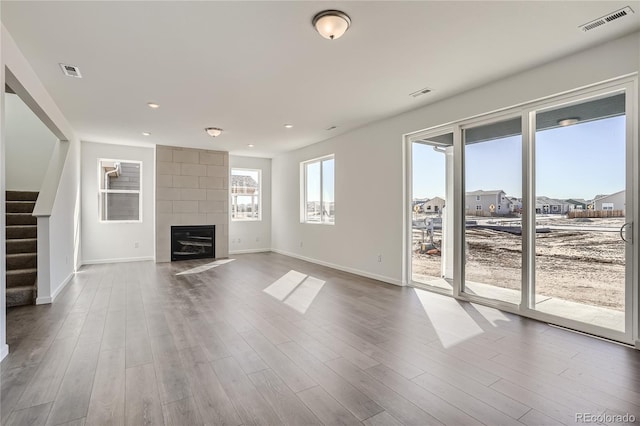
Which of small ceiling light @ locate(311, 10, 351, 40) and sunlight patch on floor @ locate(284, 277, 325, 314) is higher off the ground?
small ceiling light @ locate(311, 10, 351, 40)

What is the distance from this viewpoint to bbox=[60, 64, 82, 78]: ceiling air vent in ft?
10.5

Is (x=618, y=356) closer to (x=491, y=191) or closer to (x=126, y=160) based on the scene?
(x=491, y=191)

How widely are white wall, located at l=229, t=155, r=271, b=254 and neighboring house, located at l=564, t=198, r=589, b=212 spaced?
7.04m

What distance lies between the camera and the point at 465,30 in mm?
2592

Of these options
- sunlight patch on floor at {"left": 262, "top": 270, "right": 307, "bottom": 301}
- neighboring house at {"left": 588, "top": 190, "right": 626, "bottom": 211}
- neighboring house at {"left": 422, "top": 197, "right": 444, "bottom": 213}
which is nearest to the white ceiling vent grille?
neighboring house at {"left": 588, "top": 190, "right": 626, "bottom": 211}

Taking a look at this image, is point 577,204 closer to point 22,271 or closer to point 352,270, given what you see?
point 352,270

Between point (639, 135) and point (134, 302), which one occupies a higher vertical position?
point (639, 135)

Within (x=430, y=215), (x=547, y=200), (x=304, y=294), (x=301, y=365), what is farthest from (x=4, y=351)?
(x=547, y=200)

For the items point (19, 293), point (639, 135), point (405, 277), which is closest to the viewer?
point (639, 135)

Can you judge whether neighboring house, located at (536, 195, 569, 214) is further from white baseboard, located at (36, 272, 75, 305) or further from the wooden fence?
white baseboard, located at (36, 272, 75, 305)

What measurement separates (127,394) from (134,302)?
92.9 inches

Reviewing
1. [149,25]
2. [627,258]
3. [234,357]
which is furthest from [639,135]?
[149,25]

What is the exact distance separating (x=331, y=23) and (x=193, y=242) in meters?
6.46

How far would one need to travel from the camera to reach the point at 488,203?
3.96m
